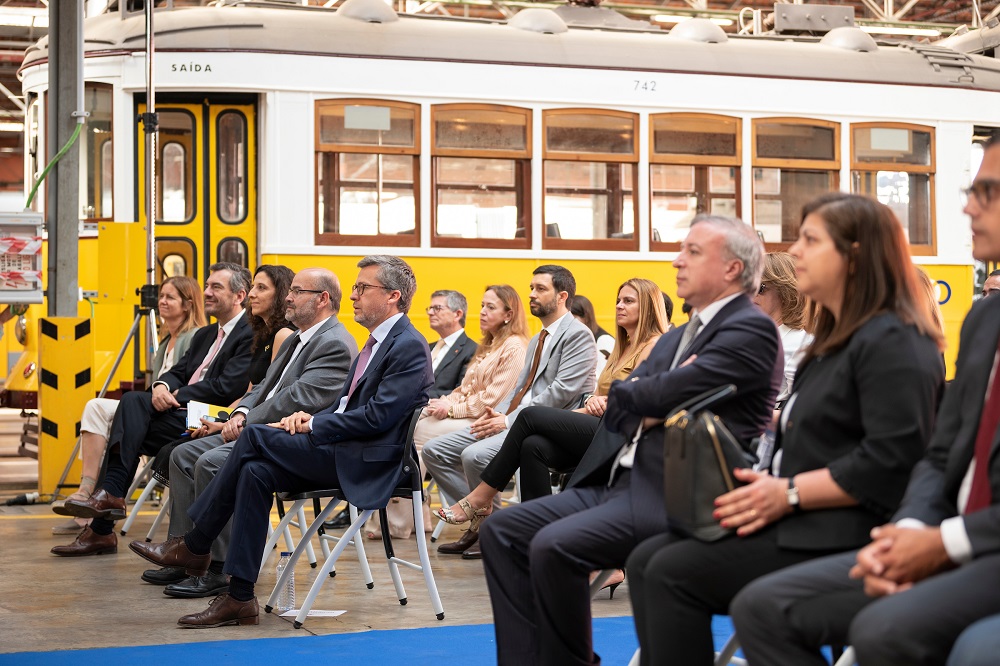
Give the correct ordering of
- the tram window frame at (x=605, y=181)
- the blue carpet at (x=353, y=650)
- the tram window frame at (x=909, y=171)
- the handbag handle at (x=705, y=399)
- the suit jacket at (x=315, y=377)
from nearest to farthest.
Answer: the handbag handle at (x=705, y=399)
the blue carpet at (x=353, y=650)
the suit jacket at (x=315, y=377)
the tram window frame at (x=605, y=181)
the tram window frame at (x=909, y=171)

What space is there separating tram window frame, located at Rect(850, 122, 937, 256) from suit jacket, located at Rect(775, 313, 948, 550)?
314 inches

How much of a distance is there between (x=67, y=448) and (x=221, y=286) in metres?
2.23

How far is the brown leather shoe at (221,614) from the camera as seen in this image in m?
4.81

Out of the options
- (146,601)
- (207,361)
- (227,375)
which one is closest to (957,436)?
(146,601)

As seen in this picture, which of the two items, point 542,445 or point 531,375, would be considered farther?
point 531,375

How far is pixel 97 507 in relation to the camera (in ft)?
20.4

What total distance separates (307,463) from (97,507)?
1791 mm

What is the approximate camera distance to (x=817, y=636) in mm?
2602

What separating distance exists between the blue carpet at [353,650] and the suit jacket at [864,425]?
164 centimetres

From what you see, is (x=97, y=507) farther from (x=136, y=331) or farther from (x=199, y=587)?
(x=136, y=331)

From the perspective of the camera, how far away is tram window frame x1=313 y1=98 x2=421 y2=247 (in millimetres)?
9289

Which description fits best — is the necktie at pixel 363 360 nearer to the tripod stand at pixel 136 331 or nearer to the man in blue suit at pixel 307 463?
the man in blue suit at pixel 307 463

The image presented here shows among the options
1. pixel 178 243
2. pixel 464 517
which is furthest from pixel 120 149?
pixel 464 517

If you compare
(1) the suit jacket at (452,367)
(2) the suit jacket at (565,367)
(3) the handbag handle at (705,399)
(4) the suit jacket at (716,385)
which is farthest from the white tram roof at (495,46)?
(3) the handbag handle at (705,399)
